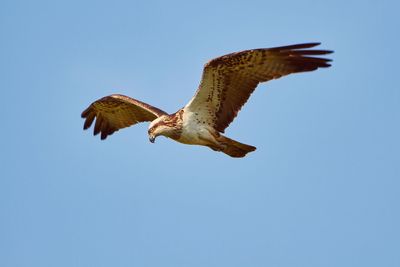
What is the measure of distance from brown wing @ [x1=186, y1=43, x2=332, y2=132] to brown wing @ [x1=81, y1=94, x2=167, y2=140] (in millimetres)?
2147

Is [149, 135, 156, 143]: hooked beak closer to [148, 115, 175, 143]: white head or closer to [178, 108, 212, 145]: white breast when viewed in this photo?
[148, 115, 175, 143]: white head

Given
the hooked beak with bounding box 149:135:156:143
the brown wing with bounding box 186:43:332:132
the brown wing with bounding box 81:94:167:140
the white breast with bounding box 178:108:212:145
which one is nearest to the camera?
the brown wing with bounding box 186:43:332:132

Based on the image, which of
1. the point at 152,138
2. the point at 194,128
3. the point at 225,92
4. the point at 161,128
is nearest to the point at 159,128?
the point at 161,128

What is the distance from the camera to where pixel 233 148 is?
1456 centimetres

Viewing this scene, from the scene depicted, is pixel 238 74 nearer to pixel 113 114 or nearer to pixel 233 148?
pixel 233 148

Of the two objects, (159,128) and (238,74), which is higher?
(238,74)

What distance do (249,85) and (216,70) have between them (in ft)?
2.07

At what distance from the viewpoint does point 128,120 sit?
676 inches

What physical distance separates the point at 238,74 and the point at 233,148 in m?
1.36

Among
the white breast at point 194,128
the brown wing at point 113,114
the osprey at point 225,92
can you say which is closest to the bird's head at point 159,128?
the osprey at point 225,92

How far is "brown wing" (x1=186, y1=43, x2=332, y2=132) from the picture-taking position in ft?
44.3

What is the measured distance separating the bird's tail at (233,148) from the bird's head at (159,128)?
89 centimetres

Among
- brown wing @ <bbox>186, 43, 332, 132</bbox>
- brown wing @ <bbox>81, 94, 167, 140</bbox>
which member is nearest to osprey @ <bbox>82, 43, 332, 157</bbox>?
brown wing @ <bbox>186, 43, 332, 132</bbox>

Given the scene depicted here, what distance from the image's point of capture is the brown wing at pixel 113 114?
655 inches
